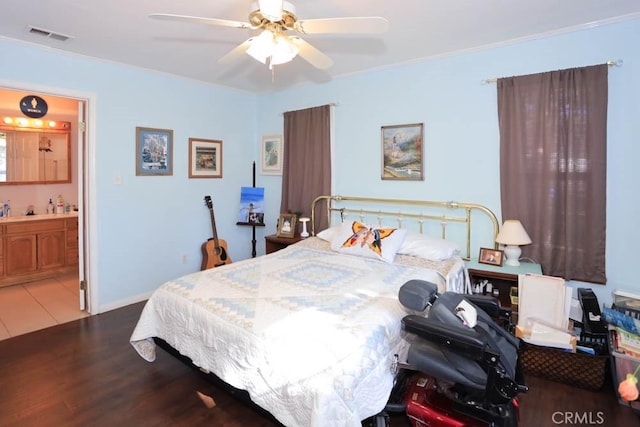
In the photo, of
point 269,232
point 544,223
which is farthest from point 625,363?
point 269,232

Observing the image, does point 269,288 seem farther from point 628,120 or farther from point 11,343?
point 628,120

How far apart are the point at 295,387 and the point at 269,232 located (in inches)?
137

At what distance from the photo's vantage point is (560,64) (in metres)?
2.88

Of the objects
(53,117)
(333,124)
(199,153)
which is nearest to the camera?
(333,124)

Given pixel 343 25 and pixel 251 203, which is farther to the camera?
pixel 251 203

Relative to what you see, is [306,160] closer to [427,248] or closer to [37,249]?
[427,248]

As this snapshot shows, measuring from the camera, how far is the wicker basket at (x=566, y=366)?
7.66 feet

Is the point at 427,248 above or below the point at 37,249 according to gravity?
above

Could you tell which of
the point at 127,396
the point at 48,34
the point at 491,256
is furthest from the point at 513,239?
the point at 48,34

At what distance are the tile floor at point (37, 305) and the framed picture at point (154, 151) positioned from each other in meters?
1.60

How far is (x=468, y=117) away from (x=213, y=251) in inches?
126

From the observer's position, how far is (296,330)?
1801 millimetres

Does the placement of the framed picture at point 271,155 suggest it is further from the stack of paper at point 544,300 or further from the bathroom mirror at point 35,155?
the stack of paper at point 544,300

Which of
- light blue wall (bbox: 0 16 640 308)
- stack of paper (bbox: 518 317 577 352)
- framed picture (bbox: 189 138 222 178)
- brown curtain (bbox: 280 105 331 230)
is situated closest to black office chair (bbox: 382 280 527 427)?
stack of paper (bbox: 518 317 577 352)
